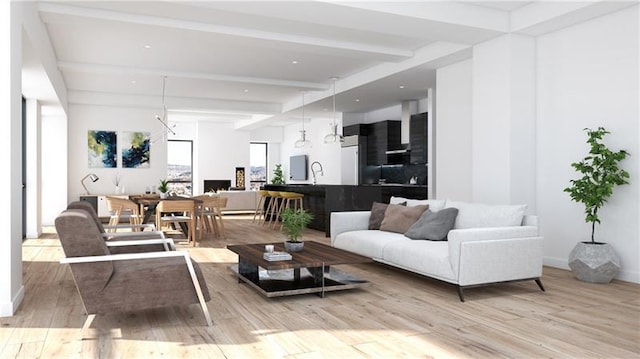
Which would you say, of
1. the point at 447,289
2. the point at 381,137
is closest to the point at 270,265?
the point at 447,289


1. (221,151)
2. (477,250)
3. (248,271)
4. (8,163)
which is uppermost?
(221,151)

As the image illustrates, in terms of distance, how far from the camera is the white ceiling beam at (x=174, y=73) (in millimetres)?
8148

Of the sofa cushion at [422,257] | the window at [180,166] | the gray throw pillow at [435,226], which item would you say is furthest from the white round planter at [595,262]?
the window at [180,166]

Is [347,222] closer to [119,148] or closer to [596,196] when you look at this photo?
[596,196]

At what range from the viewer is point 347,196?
360 inches

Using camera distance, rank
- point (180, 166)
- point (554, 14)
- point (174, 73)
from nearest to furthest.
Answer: point (554, 14), point (174, 73), point (180, 166)

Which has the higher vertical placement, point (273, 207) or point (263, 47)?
point (263, 47)

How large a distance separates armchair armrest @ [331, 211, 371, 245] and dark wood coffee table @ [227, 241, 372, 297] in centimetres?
86

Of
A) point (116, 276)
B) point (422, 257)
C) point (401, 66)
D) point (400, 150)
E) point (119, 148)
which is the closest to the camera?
point (116, 276)

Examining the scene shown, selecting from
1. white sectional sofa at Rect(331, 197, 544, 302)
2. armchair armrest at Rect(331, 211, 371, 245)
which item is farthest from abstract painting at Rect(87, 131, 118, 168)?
white sectional sofa at Rect(331, 197, 544, 302)

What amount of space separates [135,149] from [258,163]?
5.90 metres

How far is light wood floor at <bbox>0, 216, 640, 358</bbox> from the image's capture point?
299 cm

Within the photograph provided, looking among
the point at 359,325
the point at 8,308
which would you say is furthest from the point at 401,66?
the point at 8,308

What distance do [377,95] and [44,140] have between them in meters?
7.02
